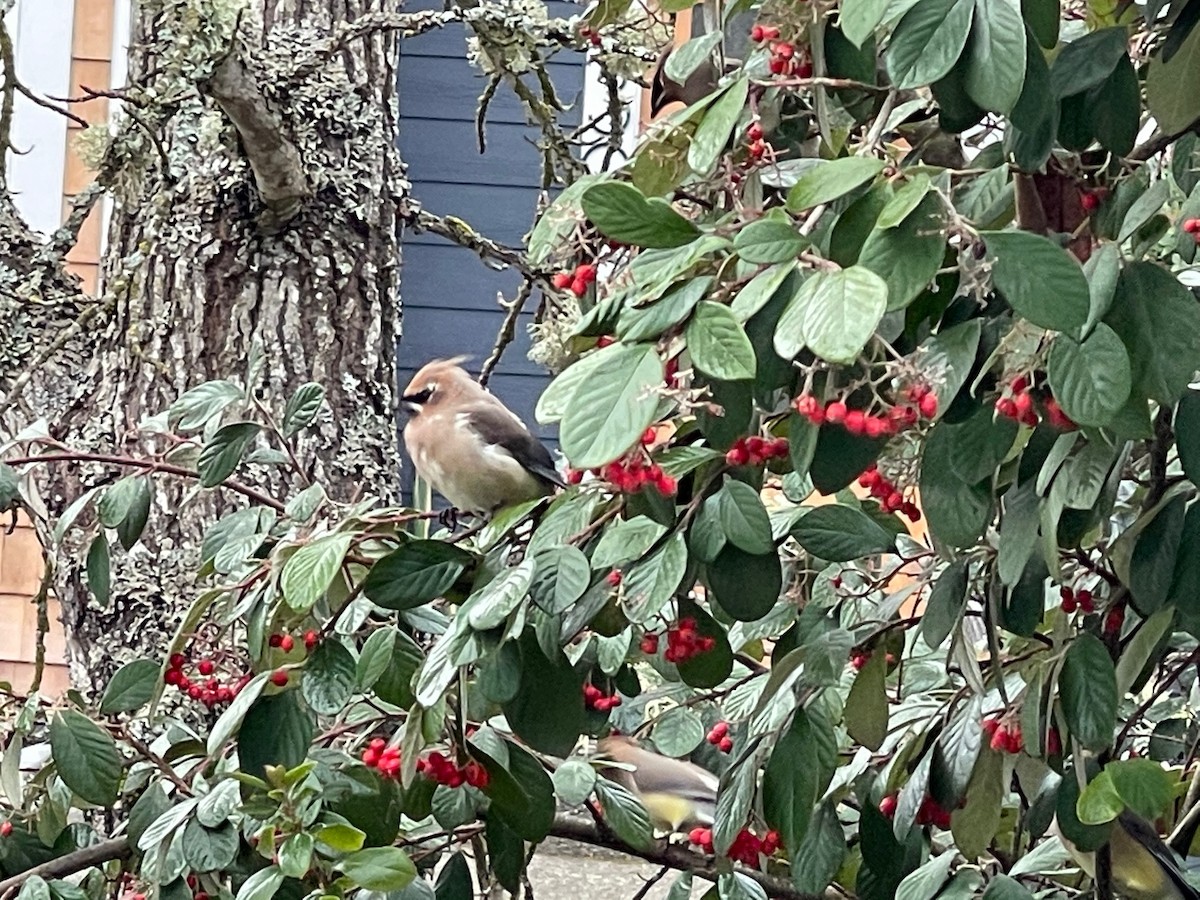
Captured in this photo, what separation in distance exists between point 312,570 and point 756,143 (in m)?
0.47

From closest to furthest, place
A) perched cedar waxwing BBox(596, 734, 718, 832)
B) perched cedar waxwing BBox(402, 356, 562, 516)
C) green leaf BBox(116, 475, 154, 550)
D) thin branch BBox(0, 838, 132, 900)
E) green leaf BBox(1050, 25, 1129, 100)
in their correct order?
green leaf BBox(1050, 25, 1129, 100), thin branch BBox(0, 838, 132, 900), green leaf BBox(116, 475, 154, 550), perched cedar waxwing BBox(596, 734, 718, 832), perched cedar waxwing BBox(402, 356, 562, 516)

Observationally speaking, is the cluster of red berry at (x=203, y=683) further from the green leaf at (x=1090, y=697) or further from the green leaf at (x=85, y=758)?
the green leaf at (x=1090, y=697)

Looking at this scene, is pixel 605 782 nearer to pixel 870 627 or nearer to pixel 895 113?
pixel 870 627

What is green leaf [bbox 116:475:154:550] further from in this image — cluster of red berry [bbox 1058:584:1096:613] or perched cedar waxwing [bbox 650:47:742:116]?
cluster of red berry [bbox 1058:584:1096:613]

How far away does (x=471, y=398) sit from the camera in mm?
2803

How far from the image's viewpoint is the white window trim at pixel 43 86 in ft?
14.4

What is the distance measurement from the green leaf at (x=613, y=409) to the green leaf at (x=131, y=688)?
1012 millimetres

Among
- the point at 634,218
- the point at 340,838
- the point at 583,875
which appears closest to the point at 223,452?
the point at 340,838

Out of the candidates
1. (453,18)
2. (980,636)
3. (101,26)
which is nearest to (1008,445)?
(980,636)

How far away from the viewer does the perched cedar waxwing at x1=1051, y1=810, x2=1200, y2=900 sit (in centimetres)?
126

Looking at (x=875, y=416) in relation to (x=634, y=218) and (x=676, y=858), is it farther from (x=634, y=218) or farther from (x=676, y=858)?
(x=676, y=858)

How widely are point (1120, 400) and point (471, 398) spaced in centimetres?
196

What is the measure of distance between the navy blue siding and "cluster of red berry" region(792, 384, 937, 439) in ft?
12.5

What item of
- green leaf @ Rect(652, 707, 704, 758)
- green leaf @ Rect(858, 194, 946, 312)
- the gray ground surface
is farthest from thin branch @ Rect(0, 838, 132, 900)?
the gray ground surface
